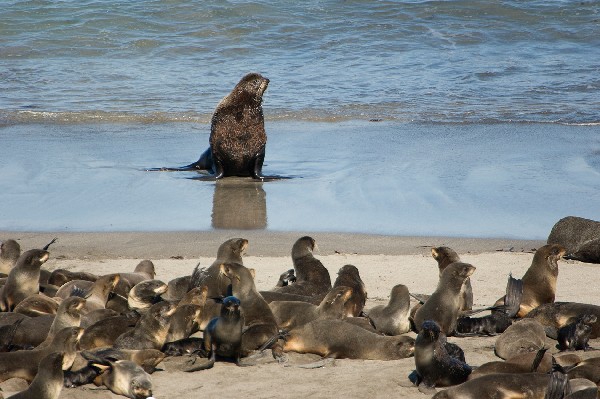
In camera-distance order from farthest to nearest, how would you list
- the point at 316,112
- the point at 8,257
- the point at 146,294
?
1. the point at 316,112
2. the point at 8,257
3. the point at 146,294

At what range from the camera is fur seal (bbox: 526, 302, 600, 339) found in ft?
20.4

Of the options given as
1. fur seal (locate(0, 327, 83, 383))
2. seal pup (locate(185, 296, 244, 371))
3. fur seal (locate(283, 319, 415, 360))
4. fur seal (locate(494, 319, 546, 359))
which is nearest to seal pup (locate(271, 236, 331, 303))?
fur seal (locate(283, 319, 415, 360))

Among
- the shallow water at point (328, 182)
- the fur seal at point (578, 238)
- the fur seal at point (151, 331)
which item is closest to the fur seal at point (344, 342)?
the fur seal at point (151, 331)

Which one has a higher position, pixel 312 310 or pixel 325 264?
pixel 312 310

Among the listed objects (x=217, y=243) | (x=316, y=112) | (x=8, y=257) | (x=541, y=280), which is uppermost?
(x=316, y=112)

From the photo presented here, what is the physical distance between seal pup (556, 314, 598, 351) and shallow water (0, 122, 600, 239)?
125 inches

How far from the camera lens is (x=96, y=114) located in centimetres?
1669

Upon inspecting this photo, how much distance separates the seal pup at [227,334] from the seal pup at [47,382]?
98cm

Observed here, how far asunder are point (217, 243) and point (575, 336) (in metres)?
3.88

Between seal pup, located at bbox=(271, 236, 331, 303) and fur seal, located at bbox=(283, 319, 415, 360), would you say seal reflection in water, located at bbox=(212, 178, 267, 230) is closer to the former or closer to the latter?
seal pup, located at bbox=(271, 236, 331, 303)

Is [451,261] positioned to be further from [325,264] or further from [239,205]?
[239,205]

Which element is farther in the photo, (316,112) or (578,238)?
(316,112)

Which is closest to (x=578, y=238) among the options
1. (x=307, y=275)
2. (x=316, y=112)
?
(x=307, y=275)

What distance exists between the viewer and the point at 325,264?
813 cm
